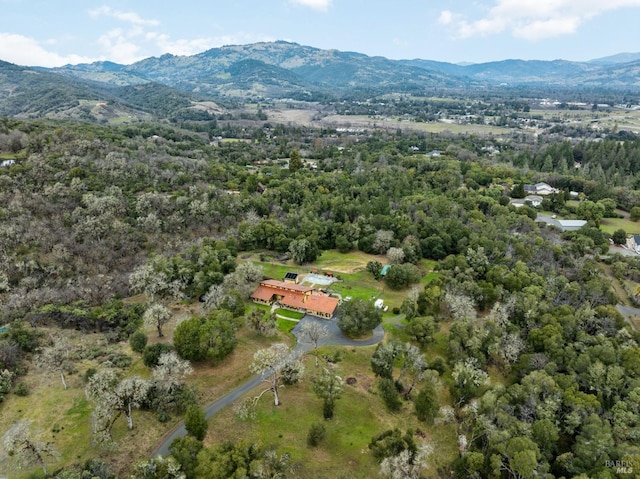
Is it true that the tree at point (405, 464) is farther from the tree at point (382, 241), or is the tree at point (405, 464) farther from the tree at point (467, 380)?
the tree at point (382, 241)

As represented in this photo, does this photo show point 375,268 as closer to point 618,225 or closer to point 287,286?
point 287,286

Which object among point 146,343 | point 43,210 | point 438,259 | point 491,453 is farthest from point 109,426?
point 438,259

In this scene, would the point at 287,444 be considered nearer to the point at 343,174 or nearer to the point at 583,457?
the point at 583,457

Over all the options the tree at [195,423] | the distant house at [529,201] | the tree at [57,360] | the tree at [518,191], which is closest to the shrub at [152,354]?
the tree at [57,360]

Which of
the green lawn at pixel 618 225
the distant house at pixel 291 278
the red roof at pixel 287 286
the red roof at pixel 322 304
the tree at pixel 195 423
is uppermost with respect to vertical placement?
the tree at pixel 195 423

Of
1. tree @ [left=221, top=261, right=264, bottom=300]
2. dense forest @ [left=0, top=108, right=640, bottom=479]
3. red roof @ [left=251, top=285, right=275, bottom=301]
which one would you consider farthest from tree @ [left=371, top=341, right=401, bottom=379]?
tree @ [left=221, top=261, right=264, bottom=300]

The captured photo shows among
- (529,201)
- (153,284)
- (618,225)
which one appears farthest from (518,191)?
(153,284)
